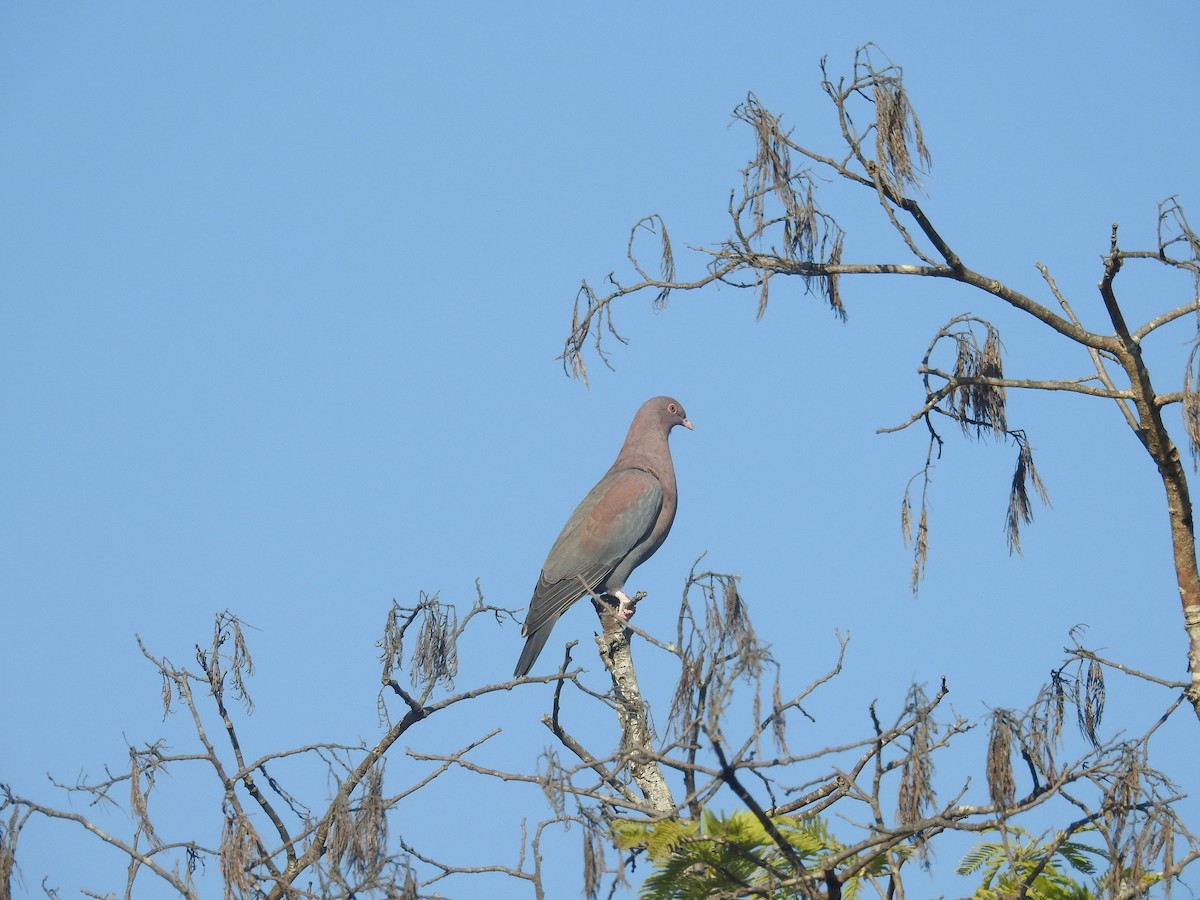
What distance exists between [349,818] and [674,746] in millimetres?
1547

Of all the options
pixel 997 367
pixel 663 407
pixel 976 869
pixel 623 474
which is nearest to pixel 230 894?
pixel 976 869

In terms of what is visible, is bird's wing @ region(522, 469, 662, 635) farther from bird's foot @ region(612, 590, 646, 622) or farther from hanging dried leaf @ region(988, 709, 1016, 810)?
hanging dried leaf @ region(988, 709, 1016, 810)

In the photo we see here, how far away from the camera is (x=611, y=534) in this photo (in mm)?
8797

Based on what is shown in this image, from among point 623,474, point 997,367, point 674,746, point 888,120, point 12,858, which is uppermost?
point 623,474

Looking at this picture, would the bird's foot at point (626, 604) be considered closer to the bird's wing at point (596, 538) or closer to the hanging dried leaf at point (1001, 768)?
the bird's wing at point (596, 538)

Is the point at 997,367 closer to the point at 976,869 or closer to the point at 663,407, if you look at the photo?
the point at 976,869

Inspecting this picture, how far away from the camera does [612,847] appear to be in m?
4.50

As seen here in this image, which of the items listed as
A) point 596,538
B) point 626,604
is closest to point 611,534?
point 596,538

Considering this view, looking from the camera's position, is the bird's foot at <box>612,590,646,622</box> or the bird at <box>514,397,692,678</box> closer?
Answer: the bird's foot at <box>612,590,646,622</box>

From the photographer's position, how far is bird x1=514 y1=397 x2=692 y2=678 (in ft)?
27.8

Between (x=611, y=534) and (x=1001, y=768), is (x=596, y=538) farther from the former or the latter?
(x=1001, y=768)

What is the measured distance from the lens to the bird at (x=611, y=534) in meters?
8.47

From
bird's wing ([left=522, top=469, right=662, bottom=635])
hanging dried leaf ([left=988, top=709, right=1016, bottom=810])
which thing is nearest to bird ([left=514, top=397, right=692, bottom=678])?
bird's wing ([left=522, top=469, right=662, bottom=635])

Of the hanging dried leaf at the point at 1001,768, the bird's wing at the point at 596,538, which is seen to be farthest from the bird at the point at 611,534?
the hanging dried leaf at the point at 1001,768
